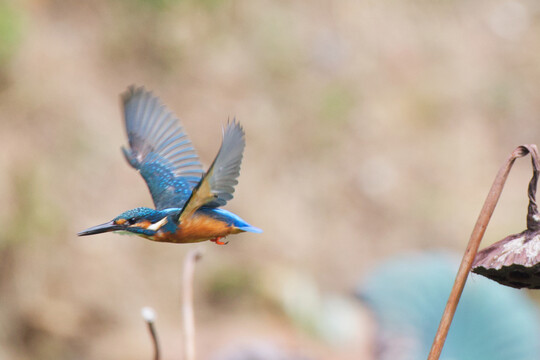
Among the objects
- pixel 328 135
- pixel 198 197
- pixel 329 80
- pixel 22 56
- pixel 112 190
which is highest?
pixel 329 80

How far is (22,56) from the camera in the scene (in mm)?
3631

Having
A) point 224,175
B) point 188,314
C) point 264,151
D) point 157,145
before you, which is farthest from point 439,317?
point 264,151

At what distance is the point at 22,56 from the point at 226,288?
4.94ft

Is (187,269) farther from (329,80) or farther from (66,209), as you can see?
(329,80)

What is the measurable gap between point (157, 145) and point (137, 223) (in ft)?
0.85

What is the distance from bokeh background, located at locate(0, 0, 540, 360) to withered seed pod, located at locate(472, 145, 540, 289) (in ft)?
7.62

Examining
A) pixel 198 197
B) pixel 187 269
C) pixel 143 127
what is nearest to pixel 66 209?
pixel 187 269

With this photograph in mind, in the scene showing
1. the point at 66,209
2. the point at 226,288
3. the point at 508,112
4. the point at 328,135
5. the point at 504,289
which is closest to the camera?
the point at 504,289

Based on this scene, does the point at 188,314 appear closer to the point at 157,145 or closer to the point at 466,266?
the point at 157,145

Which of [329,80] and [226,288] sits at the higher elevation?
[329,80]

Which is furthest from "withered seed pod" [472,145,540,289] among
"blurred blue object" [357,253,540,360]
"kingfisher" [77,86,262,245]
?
"blurred blue object" [357,253,540,360]

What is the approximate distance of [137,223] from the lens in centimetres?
51

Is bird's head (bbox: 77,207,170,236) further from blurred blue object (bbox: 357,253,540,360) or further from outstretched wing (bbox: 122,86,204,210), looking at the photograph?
blurred blue object (bbox: 357,253,540,360)

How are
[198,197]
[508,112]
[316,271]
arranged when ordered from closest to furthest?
[198,197]
[316,271]
[508,112]
